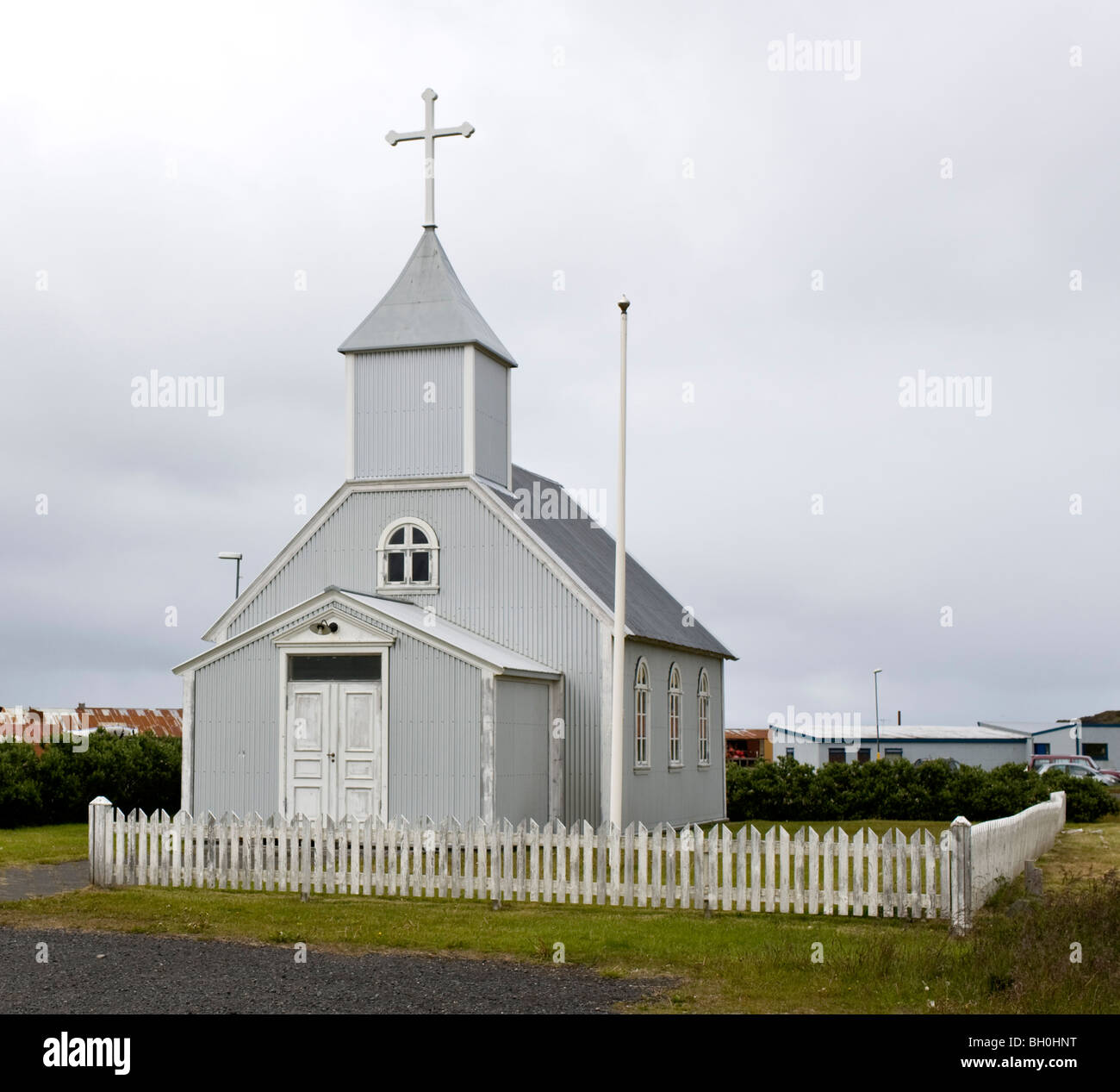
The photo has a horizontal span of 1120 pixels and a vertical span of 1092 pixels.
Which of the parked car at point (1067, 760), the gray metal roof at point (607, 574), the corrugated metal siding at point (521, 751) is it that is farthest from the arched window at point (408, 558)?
the parked car at point (1067, 760)

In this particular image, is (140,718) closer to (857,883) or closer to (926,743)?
(926,743)

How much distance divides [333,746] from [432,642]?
7.57ft

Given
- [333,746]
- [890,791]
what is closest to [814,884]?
[333,746]

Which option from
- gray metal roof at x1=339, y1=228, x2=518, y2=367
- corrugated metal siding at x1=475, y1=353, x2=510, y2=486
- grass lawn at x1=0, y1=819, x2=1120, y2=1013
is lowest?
grass lawn at x1=0, y1=819, x2=1120, y2=1013

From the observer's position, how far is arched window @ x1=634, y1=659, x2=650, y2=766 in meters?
26.3

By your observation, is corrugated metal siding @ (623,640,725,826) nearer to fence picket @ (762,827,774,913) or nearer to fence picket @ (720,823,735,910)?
fence picket @ (720,823,735,910)

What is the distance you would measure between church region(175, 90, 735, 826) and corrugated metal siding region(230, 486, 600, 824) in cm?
3

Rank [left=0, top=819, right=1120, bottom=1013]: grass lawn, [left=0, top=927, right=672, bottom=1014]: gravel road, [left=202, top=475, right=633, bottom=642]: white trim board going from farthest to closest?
[left=202, top=475, right=633, bottom=642]: white trim board → [left=0, top=819, right=1120, bottom=1013]: grass lawn → [left=0, top=927, right=672, bottom=1014]: gravel road

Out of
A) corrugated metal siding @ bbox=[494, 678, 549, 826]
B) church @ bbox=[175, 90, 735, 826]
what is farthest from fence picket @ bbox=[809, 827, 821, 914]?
corrugated metal siding @ bbox=[494, 678, 549, 826]

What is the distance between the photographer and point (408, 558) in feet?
84.7

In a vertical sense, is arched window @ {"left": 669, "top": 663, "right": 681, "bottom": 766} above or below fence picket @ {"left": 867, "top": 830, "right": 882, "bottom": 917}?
above

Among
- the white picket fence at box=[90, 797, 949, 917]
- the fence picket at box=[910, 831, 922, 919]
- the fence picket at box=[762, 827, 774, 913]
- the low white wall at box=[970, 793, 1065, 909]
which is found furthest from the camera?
the low white wall at box=[970, 793, 1065, 909]
